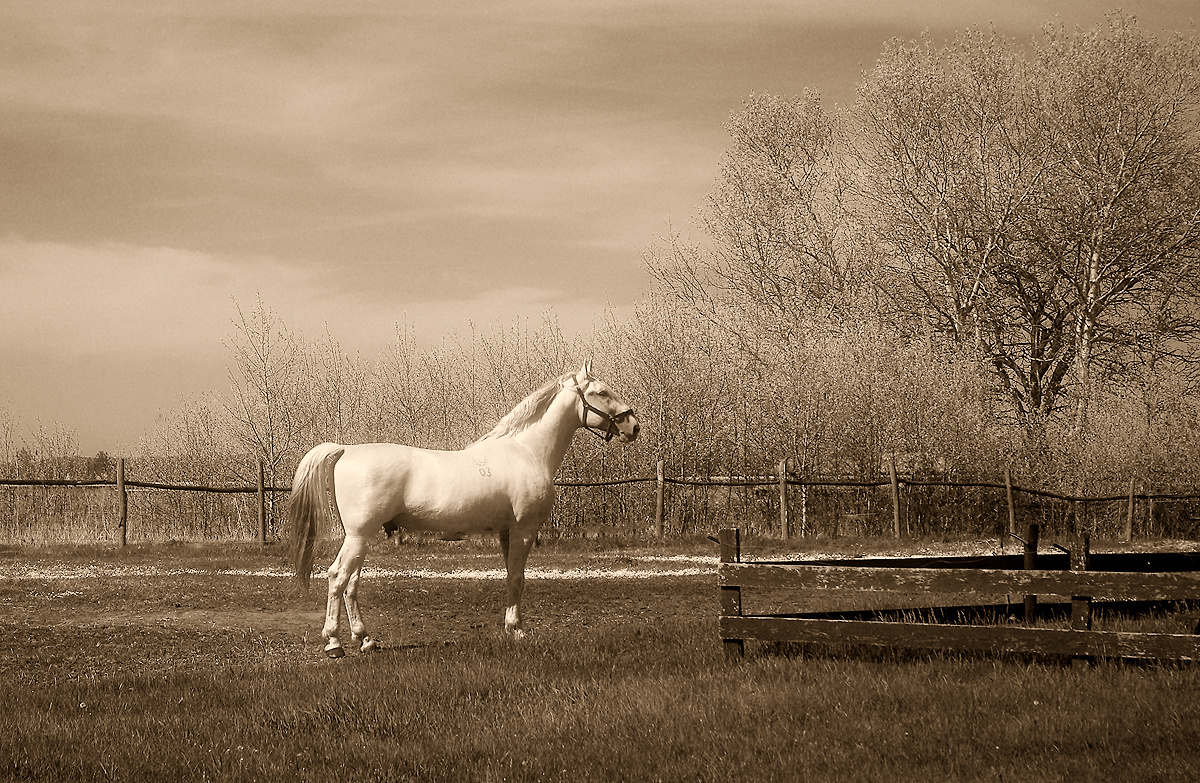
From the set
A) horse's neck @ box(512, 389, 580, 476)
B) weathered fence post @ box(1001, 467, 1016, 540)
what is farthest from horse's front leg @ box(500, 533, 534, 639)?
weathered fence post @ box(1001, 467, 1016, 540)

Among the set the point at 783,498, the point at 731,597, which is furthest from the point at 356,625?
the point at 783,498

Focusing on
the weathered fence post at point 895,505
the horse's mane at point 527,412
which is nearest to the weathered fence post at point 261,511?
the weathered fence post at point 895,505

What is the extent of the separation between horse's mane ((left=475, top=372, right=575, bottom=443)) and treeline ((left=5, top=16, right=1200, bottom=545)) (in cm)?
1631

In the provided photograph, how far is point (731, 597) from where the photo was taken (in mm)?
8156

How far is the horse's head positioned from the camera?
1027 centimetres

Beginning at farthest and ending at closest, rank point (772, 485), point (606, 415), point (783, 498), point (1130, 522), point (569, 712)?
point (1130, 522)
point (772, 485)
point (783, 498)
point (606, 415)
point (569, 712)

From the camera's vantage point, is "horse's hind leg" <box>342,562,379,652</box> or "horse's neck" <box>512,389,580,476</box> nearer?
"horse's hind leg" <box>342,562,379,652</box>

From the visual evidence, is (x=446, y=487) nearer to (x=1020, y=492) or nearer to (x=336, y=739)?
(x=336, y=739)

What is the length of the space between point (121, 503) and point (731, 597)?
18308mm

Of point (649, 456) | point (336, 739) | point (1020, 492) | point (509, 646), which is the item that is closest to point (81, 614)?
point (509, 646)

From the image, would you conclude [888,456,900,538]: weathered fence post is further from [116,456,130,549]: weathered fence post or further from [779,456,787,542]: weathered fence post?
[116,456,130,549]: weathered fence post

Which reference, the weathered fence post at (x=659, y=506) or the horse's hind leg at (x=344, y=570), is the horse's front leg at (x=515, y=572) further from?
the weathered fence post at (x=659, y=506)

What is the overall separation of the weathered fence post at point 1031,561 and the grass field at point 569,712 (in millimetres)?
2245

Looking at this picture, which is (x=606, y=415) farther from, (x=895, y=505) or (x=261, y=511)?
(x=895, y=505)
